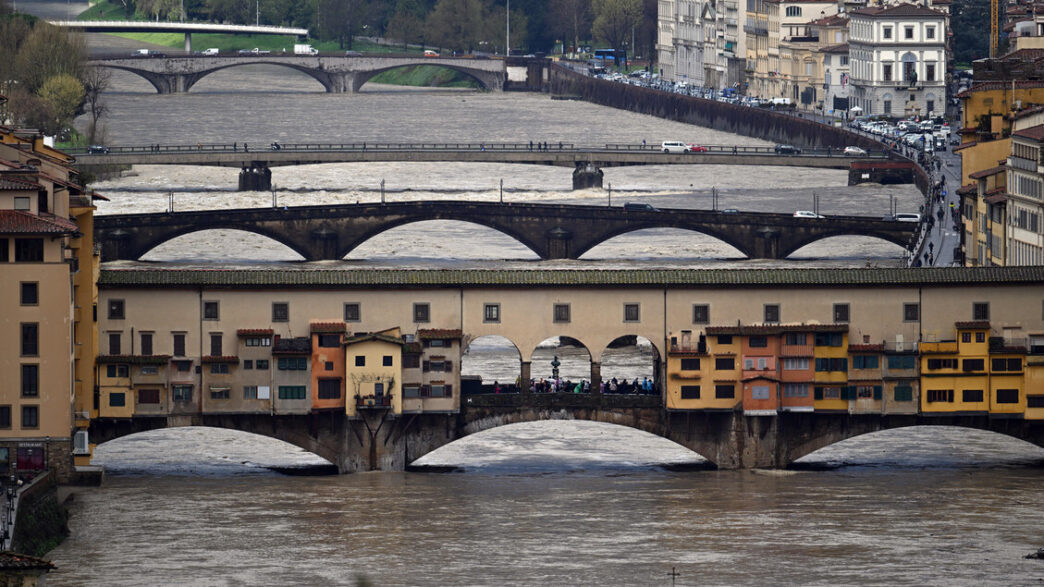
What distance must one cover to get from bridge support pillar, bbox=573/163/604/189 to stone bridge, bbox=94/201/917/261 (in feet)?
74.8

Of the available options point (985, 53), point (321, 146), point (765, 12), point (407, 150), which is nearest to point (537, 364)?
point (407, 150)

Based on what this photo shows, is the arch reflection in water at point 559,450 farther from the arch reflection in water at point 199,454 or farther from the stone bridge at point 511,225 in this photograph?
the stone bridge at point 511,225

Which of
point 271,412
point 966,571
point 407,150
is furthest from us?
point 407,150

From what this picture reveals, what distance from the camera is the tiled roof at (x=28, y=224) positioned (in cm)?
6241

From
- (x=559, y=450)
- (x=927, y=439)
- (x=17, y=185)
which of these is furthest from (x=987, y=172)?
(x=17, y=185)

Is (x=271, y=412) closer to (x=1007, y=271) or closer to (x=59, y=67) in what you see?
(x=1007, y=271)

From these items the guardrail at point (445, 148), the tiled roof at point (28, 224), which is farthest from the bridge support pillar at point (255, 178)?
the tiled roof at point (28, 224)

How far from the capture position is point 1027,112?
279 feet

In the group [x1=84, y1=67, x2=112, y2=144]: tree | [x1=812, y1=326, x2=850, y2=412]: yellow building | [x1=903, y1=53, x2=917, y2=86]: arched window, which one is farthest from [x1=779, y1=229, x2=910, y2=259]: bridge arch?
[x1=84, y1=67, x2=112, y2=144]: tree

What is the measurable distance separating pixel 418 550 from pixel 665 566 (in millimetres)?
5300

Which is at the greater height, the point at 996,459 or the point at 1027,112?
the point at 1027,112

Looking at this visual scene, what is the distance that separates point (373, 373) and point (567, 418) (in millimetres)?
4819

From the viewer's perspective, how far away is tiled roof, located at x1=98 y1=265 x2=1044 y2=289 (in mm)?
67125

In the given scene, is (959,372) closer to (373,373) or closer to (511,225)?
(373,373)
